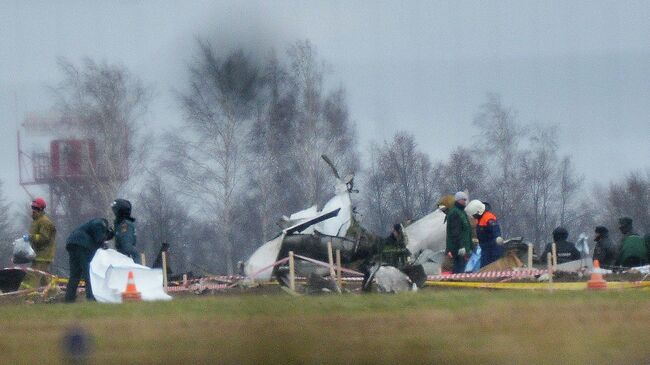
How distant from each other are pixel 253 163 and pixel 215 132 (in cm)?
157

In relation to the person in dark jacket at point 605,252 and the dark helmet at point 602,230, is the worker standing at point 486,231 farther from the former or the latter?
the person in dark jacket at point 605,252

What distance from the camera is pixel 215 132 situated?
28.1ft

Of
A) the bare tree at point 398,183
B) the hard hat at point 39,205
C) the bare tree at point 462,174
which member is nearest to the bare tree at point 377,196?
the bare tree at point 398,183

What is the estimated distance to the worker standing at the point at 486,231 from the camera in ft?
61.5

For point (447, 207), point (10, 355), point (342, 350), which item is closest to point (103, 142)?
point (10, 355)

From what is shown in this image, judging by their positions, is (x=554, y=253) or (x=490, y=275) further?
(x=554, y=253)

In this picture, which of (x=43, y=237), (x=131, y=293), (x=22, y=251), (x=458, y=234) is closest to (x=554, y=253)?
(x=458, y=234)

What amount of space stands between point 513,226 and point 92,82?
12159 mm

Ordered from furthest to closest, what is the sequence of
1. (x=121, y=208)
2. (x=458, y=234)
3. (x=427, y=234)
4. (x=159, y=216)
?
1. (x=427, y=234)
2. (x=458, y=234)
3. (x=121, y=208)
4. (x=159, y=216)

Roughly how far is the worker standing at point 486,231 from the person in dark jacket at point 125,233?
5218mm

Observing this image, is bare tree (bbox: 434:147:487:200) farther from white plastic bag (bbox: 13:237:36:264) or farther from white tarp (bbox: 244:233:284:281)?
white plastic bag (bbox: 13:237:36:264)

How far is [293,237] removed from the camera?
74.3ft

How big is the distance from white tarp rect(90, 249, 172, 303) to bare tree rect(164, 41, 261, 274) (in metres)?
3.13

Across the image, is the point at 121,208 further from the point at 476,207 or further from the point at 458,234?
the point at 476,207
